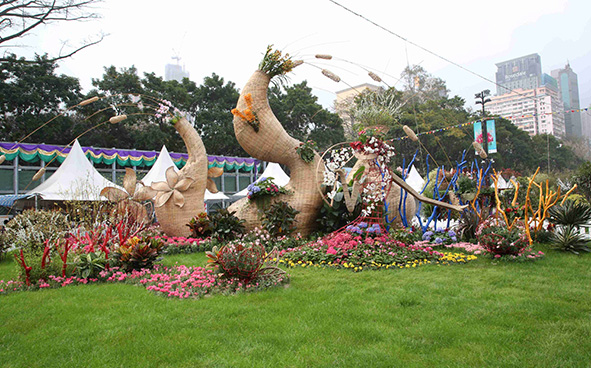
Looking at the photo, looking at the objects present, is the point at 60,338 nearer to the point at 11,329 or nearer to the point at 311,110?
the point at 11,329

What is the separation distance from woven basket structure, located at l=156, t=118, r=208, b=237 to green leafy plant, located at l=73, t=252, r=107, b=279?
3234 mm

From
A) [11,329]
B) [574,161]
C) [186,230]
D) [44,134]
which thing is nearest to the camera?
[11,329]

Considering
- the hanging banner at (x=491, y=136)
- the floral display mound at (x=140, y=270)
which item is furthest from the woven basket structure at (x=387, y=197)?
the hanging banner at (x=491, y=136)

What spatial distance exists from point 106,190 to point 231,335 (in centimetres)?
660

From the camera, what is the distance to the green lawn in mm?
2734

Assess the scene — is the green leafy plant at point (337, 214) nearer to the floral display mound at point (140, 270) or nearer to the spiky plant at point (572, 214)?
the floral display mound at point (140, 270)

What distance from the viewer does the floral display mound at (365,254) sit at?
5875 millimetres

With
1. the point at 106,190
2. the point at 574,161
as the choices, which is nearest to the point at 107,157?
the point at 106,190

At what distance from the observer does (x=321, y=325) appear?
3336 millimetres

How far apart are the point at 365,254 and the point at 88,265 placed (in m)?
4.24

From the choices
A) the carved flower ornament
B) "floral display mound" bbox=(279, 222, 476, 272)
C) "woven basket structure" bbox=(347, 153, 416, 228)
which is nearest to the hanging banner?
"woven basket structure" bbox=(347, 153, 416, 228)

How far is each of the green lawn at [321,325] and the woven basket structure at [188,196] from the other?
3851 millimetres

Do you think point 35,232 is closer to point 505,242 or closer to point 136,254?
point 136,254

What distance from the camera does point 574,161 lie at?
3719cm
